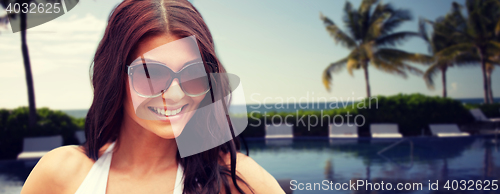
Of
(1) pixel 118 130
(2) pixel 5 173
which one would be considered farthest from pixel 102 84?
(2) pixel 5 173

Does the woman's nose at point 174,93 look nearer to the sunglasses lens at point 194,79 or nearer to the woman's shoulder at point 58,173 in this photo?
the sunglasses lens at point 194,79

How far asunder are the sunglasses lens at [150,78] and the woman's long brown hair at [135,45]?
0.16ft

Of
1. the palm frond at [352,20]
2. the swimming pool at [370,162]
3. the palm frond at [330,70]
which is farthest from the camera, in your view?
the palm frond at [352,20]

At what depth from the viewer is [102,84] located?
890mm

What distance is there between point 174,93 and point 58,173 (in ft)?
1.56

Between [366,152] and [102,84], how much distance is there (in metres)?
11.0

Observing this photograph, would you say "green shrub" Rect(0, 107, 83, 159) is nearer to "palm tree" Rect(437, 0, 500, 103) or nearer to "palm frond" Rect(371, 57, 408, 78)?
"palm frond" Rect(371, 57, 408, 78)

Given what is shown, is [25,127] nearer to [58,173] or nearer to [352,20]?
[58,173]

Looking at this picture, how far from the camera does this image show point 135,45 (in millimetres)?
823

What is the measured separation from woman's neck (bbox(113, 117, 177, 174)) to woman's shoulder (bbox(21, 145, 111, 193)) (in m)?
0.12

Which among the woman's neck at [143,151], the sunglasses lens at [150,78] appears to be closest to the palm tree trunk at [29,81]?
the woman's neck at [143,151]

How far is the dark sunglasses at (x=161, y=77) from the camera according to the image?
80cm

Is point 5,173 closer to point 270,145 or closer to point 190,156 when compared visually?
point 270,145

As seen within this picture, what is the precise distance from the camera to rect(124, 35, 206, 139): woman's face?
31.4 inches
